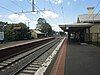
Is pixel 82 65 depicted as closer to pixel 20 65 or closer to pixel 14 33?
pixel 20 65

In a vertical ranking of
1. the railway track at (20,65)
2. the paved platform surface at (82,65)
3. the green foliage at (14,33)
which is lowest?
the railway track at (20,65)

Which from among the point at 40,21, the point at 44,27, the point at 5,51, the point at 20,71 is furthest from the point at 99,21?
the point at 40,21

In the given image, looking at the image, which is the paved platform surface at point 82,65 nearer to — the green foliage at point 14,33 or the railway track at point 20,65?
the railway track at point 20,65

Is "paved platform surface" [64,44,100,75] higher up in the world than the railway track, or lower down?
higher up

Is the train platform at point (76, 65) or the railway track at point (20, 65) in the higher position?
the train platform at point (76, 65)

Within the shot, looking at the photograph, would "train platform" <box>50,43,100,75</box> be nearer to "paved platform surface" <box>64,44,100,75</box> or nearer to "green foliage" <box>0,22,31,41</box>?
"paved platform surface" <box>64,44,100,75</box>

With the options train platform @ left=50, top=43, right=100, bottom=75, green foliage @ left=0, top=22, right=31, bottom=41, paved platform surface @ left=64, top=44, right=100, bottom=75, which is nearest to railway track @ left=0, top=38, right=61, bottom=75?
train platform @ left=50, top=43, right=100, bottom=75

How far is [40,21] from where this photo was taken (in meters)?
183

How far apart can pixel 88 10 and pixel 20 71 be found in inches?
2288

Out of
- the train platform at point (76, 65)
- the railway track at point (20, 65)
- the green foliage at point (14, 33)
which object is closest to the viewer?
the train platform at point (76, 65)

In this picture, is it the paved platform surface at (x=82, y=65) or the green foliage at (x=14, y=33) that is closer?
the paved platform surface at (x=82, y=65)

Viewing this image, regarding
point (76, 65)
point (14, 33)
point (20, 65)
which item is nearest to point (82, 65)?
point (76, 65)

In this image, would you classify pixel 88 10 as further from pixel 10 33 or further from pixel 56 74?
pixel 56 74

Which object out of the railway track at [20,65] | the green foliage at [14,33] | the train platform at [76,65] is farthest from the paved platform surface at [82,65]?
the green foliage at [14,33]
